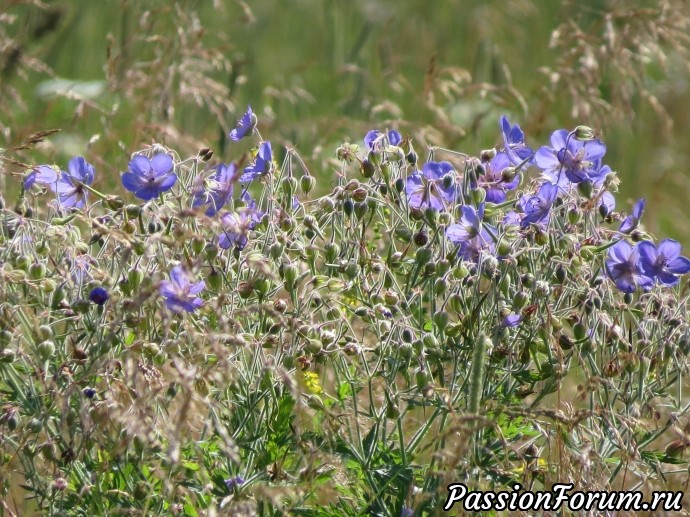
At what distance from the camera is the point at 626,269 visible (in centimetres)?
222

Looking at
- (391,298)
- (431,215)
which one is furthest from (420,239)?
(391,298)

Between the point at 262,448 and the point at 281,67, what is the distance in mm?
4530

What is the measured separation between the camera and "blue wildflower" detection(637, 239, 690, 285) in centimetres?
219

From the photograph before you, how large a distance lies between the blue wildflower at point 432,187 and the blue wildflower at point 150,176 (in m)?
0.51

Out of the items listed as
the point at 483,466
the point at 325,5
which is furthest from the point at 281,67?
the point at 483,466

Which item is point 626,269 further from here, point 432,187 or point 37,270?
point 37,270

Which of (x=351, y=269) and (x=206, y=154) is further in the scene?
(x=206, y=154)

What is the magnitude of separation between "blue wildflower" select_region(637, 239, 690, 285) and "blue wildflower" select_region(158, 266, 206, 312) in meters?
0.87

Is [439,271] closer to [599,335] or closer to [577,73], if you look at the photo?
[599,335]

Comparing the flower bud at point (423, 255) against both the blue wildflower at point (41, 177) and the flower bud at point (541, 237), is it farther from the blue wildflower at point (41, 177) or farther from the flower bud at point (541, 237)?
the blue wildflower at point (41, 177)

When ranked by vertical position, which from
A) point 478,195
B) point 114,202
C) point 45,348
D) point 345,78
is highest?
point 478,195

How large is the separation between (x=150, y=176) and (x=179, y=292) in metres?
0.29

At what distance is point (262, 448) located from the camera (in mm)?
2182

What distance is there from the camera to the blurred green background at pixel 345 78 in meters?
4.12
